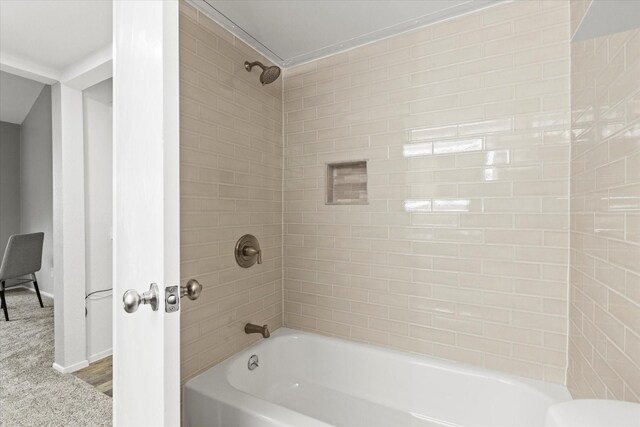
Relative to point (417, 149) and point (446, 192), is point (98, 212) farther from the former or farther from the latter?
point (446, 192)

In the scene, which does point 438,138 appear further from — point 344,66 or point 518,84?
point 344,66

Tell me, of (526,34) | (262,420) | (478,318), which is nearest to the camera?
(262,420)

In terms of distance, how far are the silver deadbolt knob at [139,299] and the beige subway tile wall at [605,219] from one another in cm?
116

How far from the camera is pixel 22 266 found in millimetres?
3258

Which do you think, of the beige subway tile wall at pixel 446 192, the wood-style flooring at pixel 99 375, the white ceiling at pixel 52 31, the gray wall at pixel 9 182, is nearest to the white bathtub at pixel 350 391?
the beige subway tile wall at pixel 446 192

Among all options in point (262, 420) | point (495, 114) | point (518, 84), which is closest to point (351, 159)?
point (495, 114)

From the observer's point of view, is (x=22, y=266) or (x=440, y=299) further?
(x=22, y=266)

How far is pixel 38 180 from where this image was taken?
3.79 metres

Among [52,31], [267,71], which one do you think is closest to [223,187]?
[267,71]

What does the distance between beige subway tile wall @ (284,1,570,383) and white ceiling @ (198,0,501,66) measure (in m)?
0.08

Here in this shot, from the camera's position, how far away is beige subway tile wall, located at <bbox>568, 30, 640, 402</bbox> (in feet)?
2.50

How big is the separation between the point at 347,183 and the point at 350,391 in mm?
1243

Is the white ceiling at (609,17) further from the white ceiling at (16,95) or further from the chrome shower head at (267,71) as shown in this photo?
the white ceiling at (16,95)

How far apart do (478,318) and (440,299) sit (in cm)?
20
